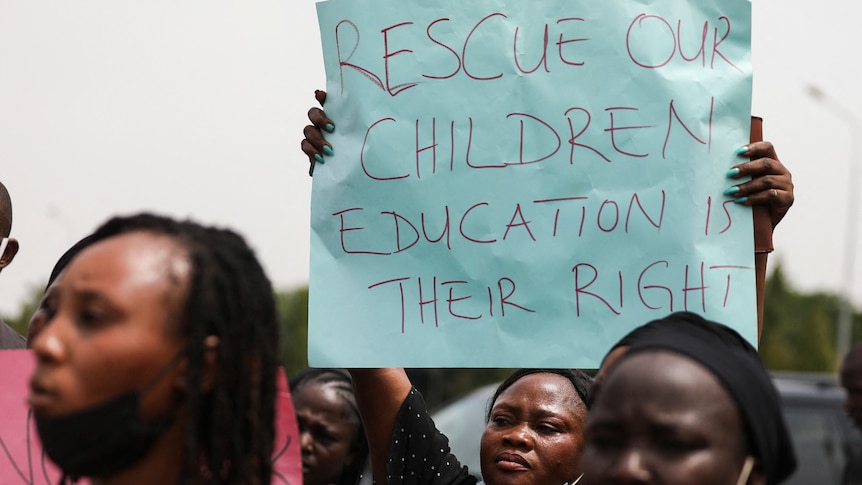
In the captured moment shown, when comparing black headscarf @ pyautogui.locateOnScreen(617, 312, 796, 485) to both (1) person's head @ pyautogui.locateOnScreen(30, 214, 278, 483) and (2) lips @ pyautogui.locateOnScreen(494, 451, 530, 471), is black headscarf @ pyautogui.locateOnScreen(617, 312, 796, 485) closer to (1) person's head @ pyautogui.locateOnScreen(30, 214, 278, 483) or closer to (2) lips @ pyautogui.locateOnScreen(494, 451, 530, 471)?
(1) person's head @ pyautogui.locateOnScreen(30, 214, 278, 483)

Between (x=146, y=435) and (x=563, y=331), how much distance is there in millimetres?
1313

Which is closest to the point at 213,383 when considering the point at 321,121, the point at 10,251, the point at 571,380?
the point at 321,121

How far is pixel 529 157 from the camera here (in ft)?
10.2

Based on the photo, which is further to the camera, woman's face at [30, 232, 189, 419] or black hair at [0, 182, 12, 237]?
black hair at [0, 182, 12, 237]

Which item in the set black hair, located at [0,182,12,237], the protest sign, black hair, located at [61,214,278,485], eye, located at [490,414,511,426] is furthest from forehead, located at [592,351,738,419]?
black hair, located at [0,182,12,237]

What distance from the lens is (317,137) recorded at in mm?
3219

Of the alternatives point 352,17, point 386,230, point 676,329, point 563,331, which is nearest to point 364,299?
point 386,230

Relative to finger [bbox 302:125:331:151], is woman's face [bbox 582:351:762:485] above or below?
below

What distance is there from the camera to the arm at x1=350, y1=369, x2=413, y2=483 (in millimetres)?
3180

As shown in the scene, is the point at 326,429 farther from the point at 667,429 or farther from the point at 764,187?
the point at 667,429

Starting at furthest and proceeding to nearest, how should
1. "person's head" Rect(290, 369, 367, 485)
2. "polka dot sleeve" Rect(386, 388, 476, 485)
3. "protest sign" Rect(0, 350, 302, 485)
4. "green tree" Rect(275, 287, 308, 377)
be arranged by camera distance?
"green tree" Rect(275, 287, 308, 377) → "person's head" Rect(290, 369, 367, 485) → "polka dot sleeve" Rect(386, 388, 476, 485) → "protest sign" Rect(0, 350, 302, 485)

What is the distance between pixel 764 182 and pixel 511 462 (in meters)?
1.11

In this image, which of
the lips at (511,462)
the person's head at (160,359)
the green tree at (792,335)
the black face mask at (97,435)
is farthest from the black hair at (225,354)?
the green tree at (792,335)

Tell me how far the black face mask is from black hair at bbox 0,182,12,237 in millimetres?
2469
